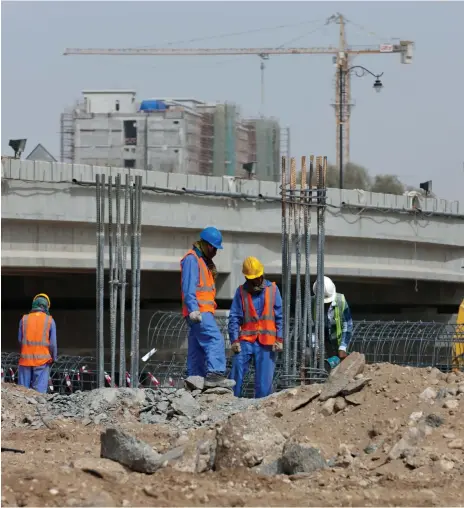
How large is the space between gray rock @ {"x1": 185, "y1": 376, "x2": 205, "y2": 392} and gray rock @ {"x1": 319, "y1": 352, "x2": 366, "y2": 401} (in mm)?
2273

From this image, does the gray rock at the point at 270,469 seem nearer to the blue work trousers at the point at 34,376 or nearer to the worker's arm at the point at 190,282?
the worker's arm at the point at 190,282

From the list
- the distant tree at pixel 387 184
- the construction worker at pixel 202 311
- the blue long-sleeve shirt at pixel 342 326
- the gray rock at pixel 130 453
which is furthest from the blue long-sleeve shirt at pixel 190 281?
the distant tree at pixel 387 184

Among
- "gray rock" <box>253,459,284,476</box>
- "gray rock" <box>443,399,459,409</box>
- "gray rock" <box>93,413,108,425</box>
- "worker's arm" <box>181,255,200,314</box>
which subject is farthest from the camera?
"worker's arm" <box>181,255,200,314</box>

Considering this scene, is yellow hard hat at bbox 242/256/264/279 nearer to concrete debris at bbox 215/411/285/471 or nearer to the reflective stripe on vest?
the reflective stripe on vest

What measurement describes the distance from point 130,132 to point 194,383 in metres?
48.3

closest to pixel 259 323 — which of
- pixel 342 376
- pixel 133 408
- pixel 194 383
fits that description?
pixel 194 383

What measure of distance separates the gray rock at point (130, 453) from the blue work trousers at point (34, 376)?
812cm

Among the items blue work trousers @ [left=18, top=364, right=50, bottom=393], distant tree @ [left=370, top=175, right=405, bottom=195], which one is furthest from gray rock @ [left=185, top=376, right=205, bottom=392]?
distant tree @ [left=370, top=175, right=405, bottom=195]

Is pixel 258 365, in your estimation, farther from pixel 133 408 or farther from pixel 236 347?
pixel 133 408

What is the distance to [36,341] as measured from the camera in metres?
16.2

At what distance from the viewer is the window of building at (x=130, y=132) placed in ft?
195

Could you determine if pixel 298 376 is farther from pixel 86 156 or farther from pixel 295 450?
pixel 86 156

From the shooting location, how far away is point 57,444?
31.4 ft

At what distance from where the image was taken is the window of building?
59562mm
